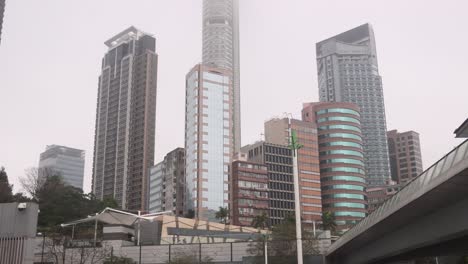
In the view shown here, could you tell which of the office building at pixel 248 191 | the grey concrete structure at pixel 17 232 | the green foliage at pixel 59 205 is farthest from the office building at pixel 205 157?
the grey concrete structure at pixel 17 232

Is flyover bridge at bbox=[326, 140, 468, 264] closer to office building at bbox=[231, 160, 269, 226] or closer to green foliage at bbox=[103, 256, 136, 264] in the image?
Result: green foliage at bbox=[103, 256, 136, 264]

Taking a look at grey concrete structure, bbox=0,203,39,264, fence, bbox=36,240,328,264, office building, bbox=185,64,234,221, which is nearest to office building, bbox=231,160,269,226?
office building, bbox=185,64,234,221

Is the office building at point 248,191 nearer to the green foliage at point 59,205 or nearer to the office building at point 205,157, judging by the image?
the office building at point 205,157

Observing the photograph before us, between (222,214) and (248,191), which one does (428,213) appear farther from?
(248,191)

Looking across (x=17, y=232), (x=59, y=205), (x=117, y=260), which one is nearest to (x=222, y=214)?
(x=59, y=205)

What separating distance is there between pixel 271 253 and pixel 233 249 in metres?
4.45

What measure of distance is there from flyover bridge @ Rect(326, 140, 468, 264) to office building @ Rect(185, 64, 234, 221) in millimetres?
149671

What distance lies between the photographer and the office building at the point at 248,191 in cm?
18750

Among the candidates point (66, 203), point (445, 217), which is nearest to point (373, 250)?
point (445, 217)

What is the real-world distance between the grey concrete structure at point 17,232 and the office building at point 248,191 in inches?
5912

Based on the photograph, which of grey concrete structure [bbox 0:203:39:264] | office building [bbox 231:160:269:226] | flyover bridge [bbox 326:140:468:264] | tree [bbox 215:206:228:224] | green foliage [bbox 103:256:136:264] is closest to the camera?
flyover bridge [bbox 326:140:468:264]

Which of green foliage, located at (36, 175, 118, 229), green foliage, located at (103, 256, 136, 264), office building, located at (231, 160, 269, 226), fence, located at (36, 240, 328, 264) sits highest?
office building, located at (231, 160, 269, 226)

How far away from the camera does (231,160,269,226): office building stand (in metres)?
188

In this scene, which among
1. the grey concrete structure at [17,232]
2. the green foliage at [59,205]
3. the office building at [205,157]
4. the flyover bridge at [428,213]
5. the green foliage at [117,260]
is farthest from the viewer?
the office building at [205,157]
